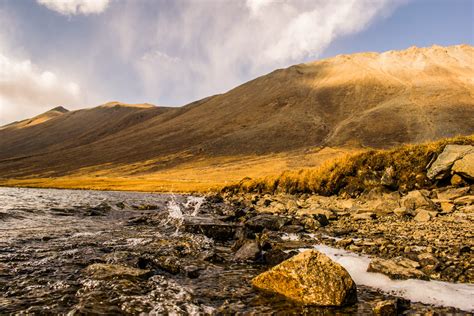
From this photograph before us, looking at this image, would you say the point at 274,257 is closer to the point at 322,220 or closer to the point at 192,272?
the point at 192,272

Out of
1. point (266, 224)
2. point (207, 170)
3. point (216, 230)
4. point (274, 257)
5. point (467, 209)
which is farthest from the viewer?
point (207, 170)

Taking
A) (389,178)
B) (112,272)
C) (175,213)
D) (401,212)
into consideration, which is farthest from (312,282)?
(175,213)

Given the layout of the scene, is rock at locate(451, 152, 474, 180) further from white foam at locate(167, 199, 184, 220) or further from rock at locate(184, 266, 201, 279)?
white foam at locate(167, 199, 184, 220)

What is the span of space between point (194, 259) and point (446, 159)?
18.6 m

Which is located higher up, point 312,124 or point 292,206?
point 312,124

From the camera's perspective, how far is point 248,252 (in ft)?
43.7

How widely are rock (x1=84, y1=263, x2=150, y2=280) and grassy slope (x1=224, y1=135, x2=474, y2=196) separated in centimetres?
1979

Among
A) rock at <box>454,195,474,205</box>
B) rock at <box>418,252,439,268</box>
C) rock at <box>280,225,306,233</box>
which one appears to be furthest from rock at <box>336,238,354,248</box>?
rock at <box>454,195,474,205</box>

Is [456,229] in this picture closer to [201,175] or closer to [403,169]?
[403,169]

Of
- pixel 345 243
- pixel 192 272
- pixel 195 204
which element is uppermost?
pixel 192 272

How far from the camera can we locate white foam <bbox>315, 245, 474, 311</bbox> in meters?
8.38

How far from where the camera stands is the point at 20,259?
498 inches

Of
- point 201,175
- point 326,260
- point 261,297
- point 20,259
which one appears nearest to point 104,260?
point 20,259

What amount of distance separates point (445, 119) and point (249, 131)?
265ft
